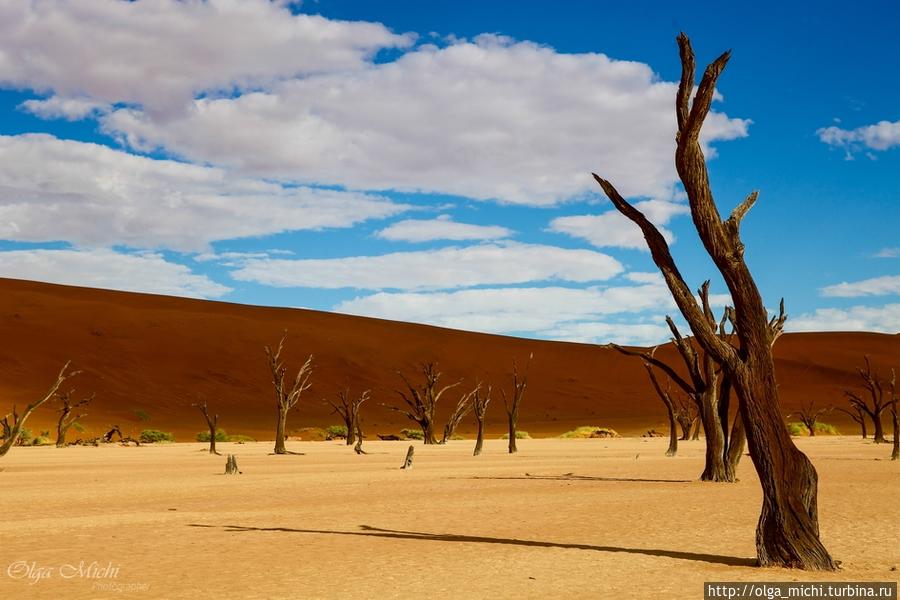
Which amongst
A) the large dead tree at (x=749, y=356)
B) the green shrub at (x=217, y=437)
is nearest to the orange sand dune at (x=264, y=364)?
the green shrub at (x=217, y=437)

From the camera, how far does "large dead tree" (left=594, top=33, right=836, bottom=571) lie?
9.48m

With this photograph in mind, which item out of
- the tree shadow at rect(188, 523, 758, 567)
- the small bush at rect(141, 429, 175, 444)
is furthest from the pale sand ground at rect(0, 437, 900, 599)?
the small bush at rect(141, 429, 175, 444)

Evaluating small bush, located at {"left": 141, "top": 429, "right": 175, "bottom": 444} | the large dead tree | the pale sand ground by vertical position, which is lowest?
small bush, located at {"left": 141, "top": 429, "right": 175, "bottom": 444}

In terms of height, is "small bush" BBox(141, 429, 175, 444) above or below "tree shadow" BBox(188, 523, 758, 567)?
below

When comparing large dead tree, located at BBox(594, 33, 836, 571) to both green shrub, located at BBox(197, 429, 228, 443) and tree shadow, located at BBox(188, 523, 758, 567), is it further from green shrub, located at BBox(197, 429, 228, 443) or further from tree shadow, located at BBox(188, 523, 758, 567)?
green shrub, located at BBox(197, 429, 228, 443)

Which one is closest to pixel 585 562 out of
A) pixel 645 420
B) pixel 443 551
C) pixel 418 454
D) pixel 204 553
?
pixel 443 551

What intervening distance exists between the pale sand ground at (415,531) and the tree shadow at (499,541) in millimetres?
35

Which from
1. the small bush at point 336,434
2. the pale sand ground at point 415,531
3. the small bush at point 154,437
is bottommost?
the small bush at point 154,437

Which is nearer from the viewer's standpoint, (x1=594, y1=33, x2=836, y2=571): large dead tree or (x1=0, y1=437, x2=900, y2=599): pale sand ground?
(x1=0, y1=437, x2=900, y2=599): pale sand ground

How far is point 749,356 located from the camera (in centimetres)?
991

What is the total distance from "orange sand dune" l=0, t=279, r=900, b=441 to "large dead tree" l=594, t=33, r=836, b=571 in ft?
149

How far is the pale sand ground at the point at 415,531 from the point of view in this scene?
885 centimetres

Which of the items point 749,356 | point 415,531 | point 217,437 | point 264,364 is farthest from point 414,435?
point 749,356

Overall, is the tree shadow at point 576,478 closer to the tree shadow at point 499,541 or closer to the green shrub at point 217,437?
the tree shadow at point 499,541
